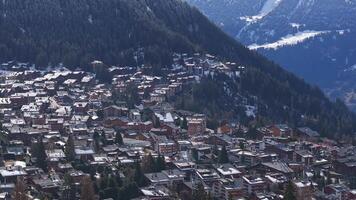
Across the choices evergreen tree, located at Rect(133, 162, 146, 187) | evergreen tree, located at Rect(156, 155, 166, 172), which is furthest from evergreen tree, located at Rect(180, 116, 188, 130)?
evergreen tree, located at Rect(133, 162, 146, 187)

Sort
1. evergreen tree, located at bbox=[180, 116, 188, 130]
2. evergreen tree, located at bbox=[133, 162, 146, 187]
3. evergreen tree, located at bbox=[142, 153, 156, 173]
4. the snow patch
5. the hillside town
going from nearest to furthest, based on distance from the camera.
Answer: the hillside town < evergreen tree, located at bbox=[133, 162, 146, 187] < evergreen tree, located at bbox=[142, 153, 156, 173] < evergreen tree, located at bbox=[180, 116, 188, 130] < the snow patch

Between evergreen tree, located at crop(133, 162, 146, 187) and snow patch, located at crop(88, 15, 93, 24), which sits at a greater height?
snow patch, located at crop(88, 15, 93, 24)

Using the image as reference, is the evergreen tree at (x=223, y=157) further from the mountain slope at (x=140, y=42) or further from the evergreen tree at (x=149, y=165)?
the mountain slope at (x=140, y=42)

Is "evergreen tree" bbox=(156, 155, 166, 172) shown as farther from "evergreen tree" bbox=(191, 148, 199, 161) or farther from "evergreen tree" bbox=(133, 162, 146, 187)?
"evergreen tree" bbox=(191, 148, 199, 161)

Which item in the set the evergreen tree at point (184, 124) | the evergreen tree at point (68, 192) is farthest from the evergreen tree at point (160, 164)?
the evergreen tree at point (184, 124)

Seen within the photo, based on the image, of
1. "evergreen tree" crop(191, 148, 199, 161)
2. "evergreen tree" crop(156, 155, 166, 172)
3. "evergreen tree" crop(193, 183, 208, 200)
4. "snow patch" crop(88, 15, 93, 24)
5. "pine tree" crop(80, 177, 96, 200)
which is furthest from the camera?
"snow patch" crop(88, 15, 93, 24)
